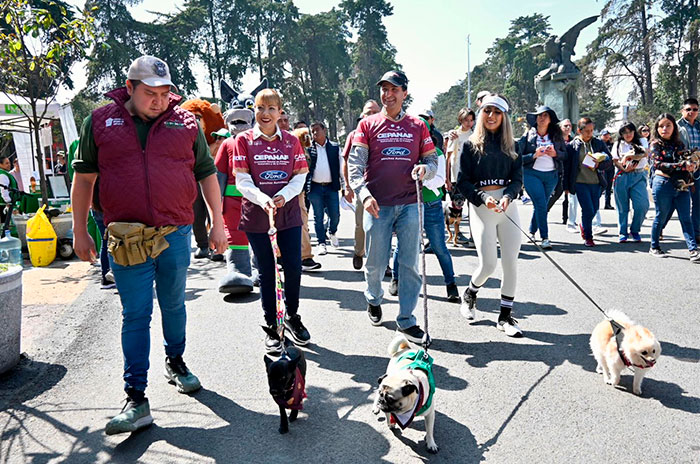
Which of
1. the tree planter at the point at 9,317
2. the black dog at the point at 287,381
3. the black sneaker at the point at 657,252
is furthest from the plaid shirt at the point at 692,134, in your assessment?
the tree planter at the point at 9,317

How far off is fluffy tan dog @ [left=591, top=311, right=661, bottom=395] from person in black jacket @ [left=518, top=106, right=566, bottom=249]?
4.69m

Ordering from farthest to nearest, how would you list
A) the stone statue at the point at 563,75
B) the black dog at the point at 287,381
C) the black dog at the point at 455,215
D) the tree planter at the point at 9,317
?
the stone statue at the point at 563,75, the black dog at the point at 455,215, the tree planter at the point at 9,317, the black dog at the point at 287,381

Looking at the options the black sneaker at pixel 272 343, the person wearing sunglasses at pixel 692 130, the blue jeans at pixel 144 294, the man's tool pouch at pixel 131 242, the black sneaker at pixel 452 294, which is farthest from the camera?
the person wearing sunglasses at pixel 692 130

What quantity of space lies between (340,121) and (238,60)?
11152 millimetres

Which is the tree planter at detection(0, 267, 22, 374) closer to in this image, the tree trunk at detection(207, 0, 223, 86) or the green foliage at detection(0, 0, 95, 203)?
the green foliage at detection(0, 0, 95, 203)

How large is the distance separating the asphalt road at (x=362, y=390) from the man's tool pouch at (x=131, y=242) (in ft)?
3.40

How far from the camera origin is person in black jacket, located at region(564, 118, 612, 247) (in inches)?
325

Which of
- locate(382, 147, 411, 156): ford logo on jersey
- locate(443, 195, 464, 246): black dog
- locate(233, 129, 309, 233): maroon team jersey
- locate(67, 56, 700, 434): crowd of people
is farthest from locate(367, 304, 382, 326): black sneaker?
locate(443, 195, 464, 246): black dog

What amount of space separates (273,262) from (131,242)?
1.29 meters

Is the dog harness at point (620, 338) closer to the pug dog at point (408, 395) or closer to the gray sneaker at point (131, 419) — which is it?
the pug dog at point (408, 395)

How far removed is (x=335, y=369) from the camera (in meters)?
3.80

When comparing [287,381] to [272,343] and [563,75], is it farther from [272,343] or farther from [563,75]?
[563,75]

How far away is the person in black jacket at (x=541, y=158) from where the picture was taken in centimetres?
767

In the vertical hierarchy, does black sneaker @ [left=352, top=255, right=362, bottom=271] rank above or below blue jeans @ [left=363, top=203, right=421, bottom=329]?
below
